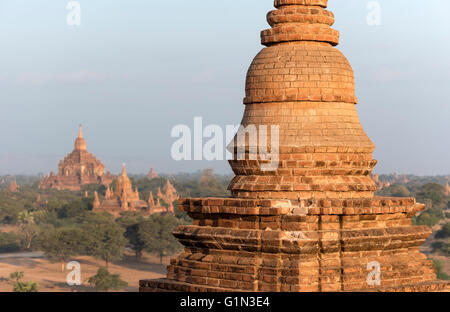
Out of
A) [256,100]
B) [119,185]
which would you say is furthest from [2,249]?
[256,100]

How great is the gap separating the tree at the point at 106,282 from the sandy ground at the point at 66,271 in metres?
0.77

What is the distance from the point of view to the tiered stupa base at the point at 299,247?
1400cm

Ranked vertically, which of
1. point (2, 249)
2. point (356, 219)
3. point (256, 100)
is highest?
point (256, 100)

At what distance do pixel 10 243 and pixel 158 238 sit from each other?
22867 mm

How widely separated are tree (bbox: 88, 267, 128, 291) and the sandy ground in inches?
30.5

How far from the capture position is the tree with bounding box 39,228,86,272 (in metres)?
102

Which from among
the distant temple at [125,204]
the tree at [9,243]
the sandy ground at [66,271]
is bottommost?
the sandy ground at [66,271]

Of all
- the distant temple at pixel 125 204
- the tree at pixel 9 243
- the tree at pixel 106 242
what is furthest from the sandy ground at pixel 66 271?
the distant temple at pixel 125 204

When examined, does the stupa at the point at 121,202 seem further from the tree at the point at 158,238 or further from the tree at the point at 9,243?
the tree at the point at 158,238

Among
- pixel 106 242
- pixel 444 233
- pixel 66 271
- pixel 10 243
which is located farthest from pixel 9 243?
pixel 444 233

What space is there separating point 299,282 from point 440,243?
88.3 m
